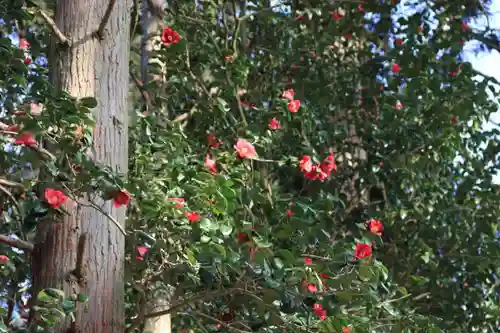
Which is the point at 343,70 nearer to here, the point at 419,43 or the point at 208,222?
the point at 419,43

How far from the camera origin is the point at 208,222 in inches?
80.9

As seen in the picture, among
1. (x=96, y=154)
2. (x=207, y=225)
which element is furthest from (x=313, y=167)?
(x=96, y=154)

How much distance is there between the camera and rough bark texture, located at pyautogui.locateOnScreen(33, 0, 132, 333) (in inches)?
72.6

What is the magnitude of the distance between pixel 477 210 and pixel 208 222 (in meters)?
2.18

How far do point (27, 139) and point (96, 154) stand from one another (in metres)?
0.32

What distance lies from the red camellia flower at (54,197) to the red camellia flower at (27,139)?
0.10 meters

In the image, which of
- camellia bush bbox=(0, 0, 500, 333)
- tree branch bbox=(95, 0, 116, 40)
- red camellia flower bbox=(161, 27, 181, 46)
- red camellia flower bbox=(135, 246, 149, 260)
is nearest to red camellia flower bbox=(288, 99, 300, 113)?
camellia bush bbox=(0, 0, 500, 333)

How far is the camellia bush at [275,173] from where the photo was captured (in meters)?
1.85

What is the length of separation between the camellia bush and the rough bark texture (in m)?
0.05

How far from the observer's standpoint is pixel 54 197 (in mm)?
1714

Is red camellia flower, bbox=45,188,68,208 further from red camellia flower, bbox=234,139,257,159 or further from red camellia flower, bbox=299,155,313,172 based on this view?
red camellia flower, bbox=299,155,313,172

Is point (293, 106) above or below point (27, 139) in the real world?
above

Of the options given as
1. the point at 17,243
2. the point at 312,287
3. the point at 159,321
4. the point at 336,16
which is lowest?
the point at 312,287

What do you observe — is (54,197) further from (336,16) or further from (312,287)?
(336,16)
